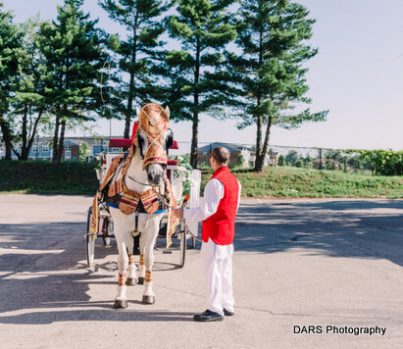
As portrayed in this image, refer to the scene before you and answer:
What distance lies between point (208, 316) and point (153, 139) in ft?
7.04

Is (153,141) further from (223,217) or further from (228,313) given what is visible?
(228,313)

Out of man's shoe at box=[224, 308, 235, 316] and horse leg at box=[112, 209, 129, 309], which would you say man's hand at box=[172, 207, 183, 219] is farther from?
man's shoe at box=[224, 308, 235, 316]

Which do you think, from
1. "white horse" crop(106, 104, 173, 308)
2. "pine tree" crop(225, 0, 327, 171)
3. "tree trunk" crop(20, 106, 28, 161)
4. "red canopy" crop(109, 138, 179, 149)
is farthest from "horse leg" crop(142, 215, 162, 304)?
"tree trunk" crop(20, 106, 28, 161)

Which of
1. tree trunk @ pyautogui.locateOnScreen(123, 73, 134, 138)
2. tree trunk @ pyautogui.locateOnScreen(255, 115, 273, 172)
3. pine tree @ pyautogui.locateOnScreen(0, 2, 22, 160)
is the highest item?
pine tree @ pyautogui.locateOnScreen(0, 2, 22, 160)

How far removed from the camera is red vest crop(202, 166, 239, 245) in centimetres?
498

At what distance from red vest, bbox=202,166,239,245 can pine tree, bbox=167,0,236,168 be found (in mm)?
23392

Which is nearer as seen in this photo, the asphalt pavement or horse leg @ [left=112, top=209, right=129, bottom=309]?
the asphalt pavement

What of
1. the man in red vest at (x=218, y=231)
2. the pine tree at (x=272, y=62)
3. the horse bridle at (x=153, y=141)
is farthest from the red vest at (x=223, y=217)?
the pine tree at (x=272, y=62)

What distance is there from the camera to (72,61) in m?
31.1

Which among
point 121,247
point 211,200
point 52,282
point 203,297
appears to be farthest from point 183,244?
point 211,200

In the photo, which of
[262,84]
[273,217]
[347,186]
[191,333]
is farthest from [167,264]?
[347,186]

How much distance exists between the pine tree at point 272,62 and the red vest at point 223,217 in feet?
75.9

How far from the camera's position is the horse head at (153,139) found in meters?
4.93

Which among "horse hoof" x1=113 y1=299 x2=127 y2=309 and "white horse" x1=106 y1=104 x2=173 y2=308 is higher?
"white horse" x1=106 y1=104 x2=173 y2=308
